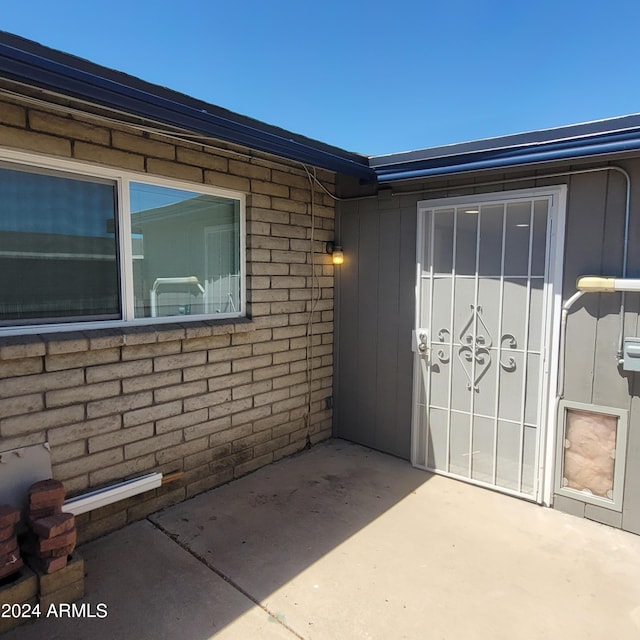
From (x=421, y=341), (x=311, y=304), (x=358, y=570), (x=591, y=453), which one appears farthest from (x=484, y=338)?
(x=358, y=570)

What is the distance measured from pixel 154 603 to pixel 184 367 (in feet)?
4.70

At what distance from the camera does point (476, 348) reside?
3443mm

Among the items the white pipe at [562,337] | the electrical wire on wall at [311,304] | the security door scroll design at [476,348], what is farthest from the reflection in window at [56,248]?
the white pipe at [562,337]

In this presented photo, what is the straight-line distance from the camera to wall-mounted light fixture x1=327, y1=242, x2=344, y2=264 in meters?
4.20

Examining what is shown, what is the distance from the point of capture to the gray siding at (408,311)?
2795 millimetres

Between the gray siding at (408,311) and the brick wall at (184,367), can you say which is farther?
the gray siding at (408,311)

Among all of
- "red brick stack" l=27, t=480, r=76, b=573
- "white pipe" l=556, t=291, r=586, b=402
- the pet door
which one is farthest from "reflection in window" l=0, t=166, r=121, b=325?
the pet door

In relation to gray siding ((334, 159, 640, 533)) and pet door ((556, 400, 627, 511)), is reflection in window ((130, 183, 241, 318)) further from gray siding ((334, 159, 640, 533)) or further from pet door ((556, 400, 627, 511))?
pet door ((556, 400, 627, 511))

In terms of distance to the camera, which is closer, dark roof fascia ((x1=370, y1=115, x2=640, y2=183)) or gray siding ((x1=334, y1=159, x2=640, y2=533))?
dark roof fascia ((x1=370, y1=115, x2=640, y2=183))

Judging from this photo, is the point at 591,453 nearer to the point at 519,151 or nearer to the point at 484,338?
the point at 484,338

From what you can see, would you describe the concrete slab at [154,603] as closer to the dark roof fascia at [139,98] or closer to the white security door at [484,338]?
the white security door at [484,338]

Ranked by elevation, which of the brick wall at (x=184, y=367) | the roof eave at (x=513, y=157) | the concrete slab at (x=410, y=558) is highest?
the roof eave at (x=513, y=157)

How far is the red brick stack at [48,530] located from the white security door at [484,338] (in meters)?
2.71

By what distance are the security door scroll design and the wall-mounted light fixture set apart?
53.4 inches
